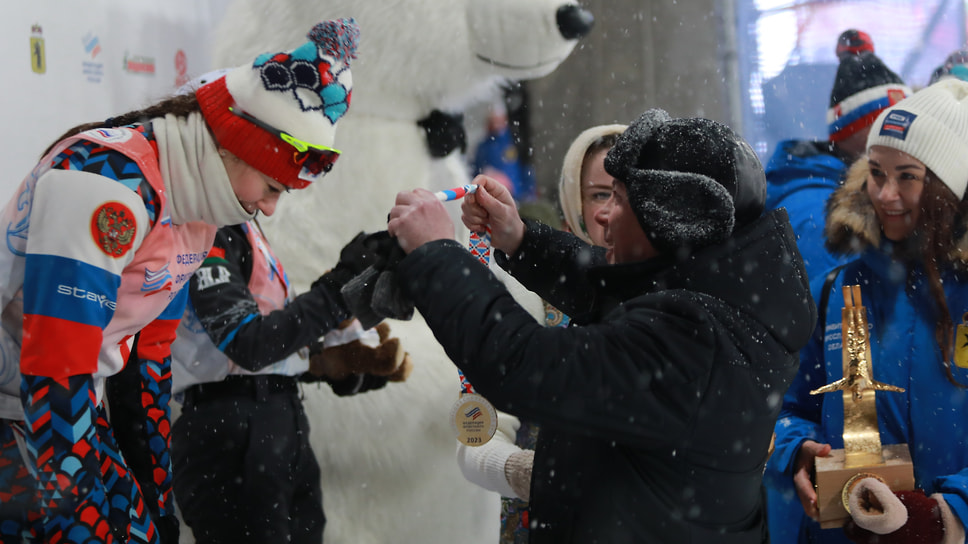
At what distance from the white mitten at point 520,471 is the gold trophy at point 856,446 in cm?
48

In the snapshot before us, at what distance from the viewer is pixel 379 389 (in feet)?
6.27

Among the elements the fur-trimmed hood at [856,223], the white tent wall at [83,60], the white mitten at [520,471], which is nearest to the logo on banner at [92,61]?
the white tent wall at [83,60]

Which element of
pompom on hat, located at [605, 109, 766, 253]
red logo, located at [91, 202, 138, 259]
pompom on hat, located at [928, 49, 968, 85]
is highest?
pompom on hat, located at [928, 49, 968, 85]

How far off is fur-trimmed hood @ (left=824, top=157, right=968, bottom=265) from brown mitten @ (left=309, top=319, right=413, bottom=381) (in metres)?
0.94

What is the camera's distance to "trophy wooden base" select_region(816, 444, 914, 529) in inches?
50.9

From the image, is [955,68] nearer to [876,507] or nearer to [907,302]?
[907,302]

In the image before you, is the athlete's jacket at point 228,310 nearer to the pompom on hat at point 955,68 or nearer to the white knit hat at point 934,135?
the white knit hat at point 934,135

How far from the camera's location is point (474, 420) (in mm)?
1491

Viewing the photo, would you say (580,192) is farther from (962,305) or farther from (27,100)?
(27,100)

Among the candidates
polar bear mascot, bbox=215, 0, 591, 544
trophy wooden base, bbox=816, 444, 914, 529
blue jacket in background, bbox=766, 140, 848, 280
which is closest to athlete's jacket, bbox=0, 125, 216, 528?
polar bear mascot, bbox=215, 0, 591, 544

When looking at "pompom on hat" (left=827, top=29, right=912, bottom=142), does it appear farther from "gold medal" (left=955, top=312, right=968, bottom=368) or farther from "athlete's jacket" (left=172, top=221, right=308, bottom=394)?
"athlete's jacket" (left=172, top=221, right=308, bottom=394)

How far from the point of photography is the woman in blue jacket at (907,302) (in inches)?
54.9

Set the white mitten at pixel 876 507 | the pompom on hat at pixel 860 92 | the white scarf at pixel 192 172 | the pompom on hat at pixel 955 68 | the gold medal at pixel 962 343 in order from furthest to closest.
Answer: the pompom on hat at pixel 955 68 < the pompom on hat at pixel 860 92 < the gold medal at pixel 962 343 < the white mitten at pixel 876 507 < the white scarf at pixel 192 172

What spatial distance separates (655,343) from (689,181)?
0.18 meters
